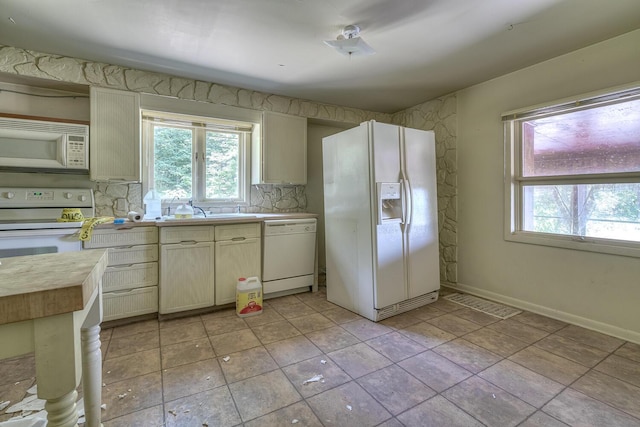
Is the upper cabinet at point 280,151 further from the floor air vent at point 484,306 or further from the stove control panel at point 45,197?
the floor air vent at point 484,306

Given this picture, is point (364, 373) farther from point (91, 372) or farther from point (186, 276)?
point (186, 276)

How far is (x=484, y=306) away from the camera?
283 cm

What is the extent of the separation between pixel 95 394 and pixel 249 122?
2.79 m

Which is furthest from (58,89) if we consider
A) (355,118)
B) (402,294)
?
(402,294)

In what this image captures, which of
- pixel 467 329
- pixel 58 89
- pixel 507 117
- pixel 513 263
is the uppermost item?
pixel 58 89

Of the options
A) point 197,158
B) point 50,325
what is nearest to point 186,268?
point 197,158

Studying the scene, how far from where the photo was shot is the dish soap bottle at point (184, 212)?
2.80m

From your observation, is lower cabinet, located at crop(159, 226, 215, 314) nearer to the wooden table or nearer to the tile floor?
the tile floor

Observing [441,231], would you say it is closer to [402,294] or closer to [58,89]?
[402,294]

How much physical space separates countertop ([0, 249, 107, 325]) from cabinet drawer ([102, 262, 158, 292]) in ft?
5.42

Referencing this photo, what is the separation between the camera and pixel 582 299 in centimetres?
240

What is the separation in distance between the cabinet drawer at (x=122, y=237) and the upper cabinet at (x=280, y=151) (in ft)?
4.13

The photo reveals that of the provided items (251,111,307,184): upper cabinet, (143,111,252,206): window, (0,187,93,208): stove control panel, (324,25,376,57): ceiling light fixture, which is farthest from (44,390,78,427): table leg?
(251,111,307,184): upper cabinet

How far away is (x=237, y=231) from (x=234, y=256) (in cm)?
24
